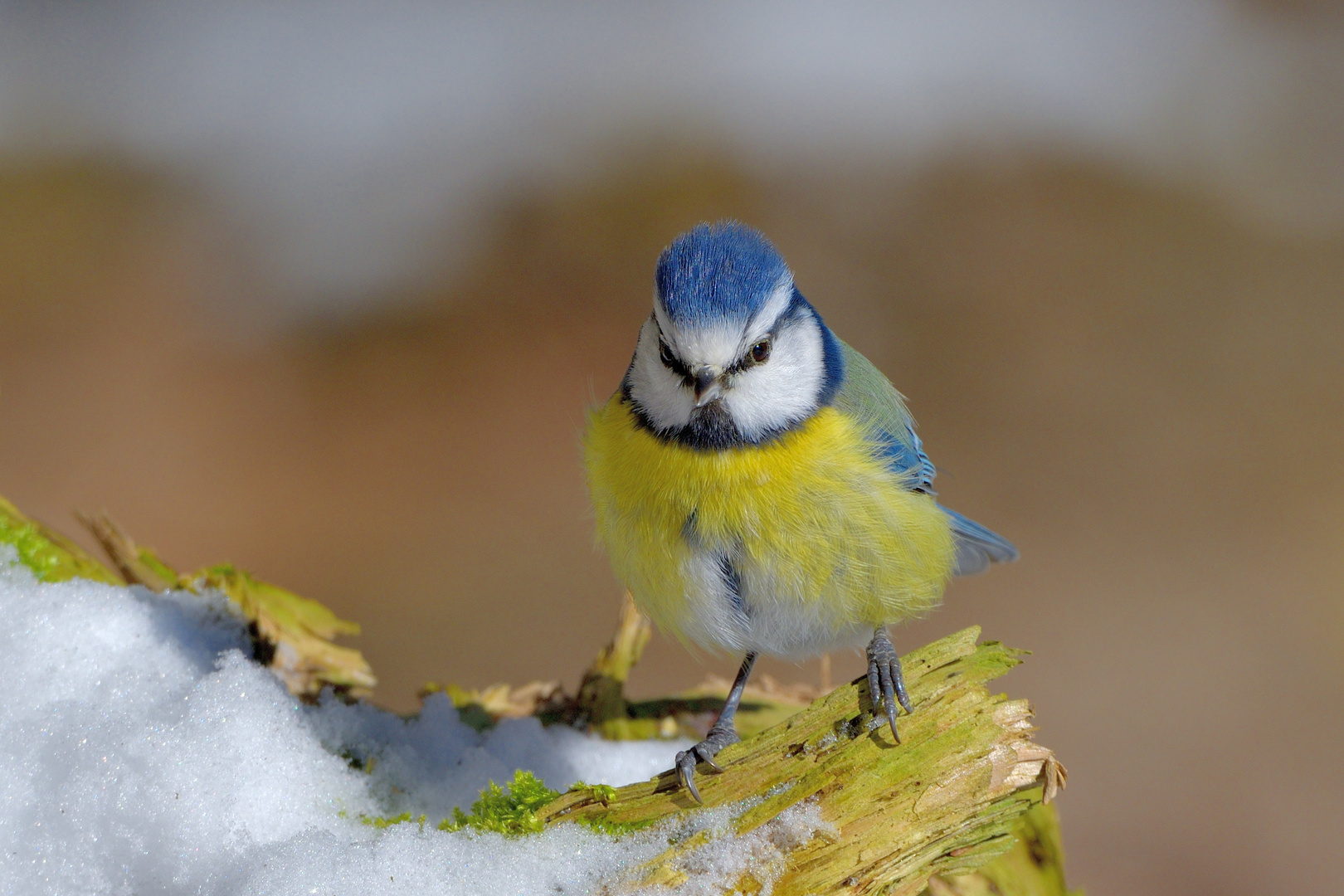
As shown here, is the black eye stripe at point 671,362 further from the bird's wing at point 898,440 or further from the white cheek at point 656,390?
the bird's wing at point 898,440

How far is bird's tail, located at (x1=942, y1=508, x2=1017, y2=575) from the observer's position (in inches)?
83.6

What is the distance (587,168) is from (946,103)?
6.61 feet

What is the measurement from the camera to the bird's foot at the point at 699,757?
1.41 metres

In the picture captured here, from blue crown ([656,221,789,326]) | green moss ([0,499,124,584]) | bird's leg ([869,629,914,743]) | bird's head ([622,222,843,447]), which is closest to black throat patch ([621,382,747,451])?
bird's head ([622,222,843,447])

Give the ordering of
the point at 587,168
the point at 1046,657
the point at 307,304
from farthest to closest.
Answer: the point at 587,168
the point at 307,304
the point at 1046,657

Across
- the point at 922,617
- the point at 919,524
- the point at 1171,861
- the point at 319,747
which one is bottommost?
the point at 1171,861

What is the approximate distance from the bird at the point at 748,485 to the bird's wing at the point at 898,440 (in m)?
0.01

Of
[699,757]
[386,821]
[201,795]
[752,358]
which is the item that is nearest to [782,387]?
[752,358]

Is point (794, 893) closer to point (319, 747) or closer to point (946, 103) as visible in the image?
point (319, 747)

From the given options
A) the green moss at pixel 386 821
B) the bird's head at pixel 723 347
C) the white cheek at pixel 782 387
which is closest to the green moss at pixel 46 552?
the green moss at pixel 386 821

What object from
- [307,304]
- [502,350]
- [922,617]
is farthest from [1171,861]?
[307,304]

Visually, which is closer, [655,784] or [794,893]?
[794,893]

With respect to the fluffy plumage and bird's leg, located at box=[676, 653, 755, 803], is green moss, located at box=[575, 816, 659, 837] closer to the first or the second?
bird's leg, located at box=[676, 653, 755, 803]

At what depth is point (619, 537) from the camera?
1.77 m
